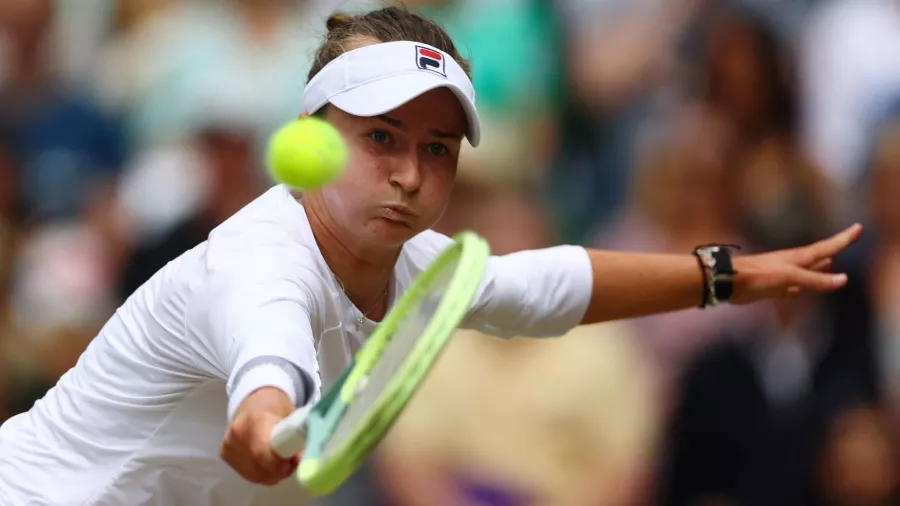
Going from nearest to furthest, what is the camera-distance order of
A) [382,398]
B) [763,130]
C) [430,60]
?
[382,398] → [430,60] → [763,130]

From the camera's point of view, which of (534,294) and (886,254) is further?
(886,254)

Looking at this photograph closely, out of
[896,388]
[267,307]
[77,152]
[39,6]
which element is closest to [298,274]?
[267,307]

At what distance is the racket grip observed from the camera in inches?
105

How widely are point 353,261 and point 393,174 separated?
293mm

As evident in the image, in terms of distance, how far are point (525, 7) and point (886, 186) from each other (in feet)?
6.55

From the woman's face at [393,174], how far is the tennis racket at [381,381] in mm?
462

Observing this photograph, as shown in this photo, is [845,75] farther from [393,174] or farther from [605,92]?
[393,174]

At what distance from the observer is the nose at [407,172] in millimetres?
3422

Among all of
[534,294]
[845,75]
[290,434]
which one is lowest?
[290,434]

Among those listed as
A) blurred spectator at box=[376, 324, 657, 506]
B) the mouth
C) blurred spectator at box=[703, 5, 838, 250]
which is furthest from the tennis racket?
blurred spectator at box=[703, 5, 838, 250]

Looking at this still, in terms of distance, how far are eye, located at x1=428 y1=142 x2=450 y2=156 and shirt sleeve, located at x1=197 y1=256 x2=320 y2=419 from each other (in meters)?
0.51

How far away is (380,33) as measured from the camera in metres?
3.67

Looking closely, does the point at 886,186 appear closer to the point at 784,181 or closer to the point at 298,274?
the point at 784,181

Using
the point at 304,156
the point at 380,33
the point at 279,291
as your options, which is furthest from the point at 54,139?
the point at 304,156
